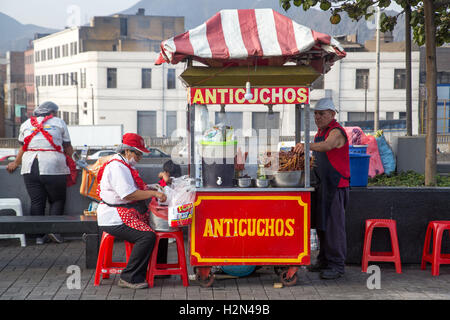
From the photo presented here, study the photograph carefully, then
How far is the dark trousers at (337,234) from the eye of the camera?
20.5 ft

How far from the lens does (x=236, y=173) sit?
19.9 feet

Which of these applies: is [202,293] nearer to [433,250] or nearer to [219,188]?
[219,188]

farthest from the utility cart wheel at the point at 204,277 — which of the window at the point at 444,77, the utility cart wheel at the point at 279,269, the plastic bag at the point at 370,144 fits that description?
the window at the point at 444,77

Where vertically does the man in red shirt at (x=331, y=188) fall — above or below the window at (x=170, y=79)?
below

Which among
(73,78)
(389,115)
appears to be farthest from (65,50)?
(389,115)

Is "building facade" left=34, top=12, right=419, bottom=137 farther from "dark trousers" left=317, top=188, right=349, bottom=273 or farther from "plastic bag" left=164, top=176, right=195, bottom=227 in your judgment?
"plastic bag" left=164, top=176, right=195, bottom=227

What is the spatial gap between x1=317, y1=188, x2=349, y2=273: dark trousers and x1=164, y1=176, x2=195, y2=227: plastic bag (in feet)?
4.93

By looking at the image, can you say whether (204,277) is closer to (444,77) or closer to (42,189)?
(42,189)

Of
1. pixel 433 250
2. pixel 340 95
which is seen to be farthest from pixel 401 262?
pixel 340 95

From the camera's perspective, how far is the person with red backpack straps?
773 centimetres

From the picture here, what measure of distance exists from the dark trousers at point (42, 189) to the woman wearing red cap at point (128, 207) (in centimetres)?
220

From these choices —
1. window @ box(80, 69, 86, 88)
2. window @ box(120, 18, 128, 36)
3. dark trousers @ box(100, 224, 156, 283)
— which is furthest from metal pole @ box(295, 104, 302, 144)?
window @ box(120, 18, 128, 36)

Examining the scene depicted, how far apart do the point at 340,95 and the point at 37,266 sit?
48361 mm

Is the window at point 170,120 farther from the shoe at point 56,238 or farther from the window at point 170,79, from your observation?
the shoe at point 56,238
